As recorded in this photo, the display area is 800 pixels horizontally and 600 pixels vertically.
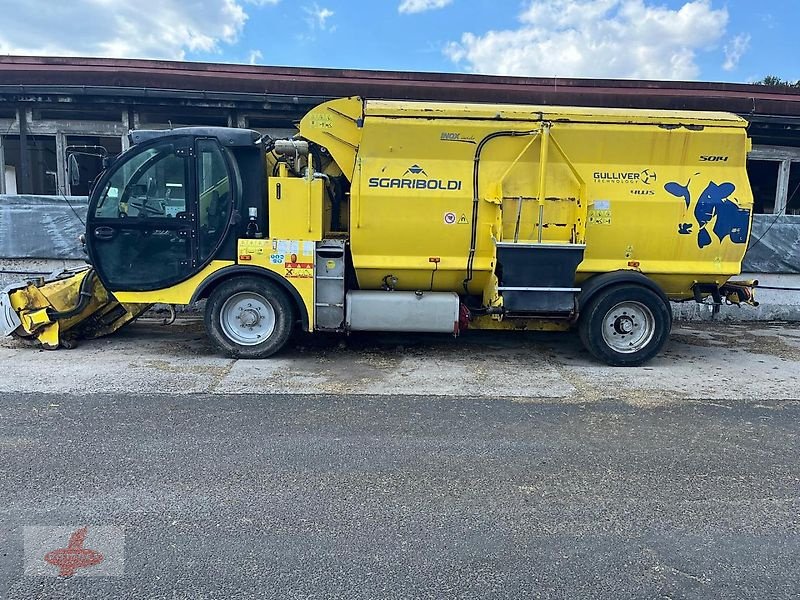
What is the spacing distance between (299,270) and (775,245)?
847cm

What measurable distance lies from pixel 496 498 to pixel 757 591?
1414mm

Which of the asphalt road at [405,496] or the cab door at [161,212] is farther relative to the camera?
the cab door at [161,212]

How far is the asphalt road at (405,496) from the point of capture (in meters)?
2.88

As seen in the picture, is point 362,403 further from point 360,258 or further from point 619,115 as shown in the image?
point 619,115

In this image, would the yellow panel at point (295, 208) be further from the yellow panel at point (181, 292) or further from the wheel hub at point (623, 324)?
the wheel hub at point (623, 324)

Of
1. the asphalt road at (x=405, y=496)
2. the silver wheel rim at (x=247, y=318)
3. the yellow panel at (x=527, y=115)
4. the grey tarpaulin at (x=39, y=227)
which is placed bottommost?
the asphalt road at (x=405, y=496)

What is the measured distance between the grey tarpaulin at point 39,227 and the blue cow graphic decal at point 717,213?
912cm

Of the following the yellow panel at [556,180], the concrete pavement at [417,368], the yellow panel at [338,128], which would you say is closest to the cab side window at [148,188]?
the yellow panel at [338,128]

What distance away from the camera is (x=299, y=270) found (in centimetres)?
689

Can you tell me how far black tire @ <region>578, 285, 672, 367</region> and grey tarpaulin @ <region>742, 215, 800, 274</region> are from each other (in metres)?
4.52

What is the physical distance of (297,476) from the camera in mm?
3922

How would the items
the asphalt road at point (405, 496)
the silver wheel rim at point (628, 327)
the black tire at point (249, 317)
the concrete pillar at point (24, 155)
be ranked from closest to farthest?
the asphalt road at point (405, 496)
the black tire at point (249, 317)
the silver wheel rim at point (628, 327)
the concrete pillar at point (24, 155)

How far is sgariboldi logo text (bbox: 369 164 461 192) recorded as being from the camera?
6.76 metres

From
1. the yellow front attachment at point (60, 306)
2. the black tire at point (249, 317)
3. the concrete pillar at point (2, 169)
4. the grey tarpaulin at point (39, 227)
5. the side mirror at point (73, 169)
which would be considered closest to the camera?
the side mirror at point (73, 169)
